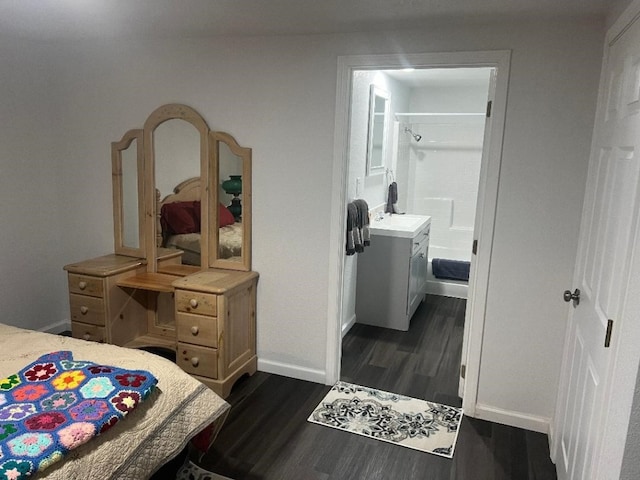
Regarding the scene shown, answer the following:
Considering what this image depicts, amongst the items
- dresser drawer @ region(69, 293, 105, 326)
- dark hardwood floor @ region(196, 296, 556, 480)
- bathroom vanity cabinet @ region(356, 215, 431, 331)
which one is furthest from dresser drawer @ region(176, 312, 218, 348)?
bathroom vanity cabinet @ region(356, 215, 431, 331)

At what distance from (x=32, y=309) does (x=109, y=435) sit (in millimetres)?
2489

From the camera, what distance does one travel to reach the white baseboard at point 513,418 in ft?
8.49

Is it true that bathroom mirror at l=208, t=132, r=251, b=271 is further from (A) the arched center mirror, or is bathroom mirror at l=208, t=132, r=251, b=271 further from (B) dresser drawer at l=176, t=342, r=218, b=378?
(B) dresser drawer at l=176, t=342, r=218, b=378

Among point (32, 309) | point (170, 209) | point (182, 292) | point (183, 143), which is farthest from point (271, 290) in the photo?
point (32, 309)

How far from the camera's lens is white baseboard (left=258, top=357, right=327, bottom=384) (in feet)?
10.0

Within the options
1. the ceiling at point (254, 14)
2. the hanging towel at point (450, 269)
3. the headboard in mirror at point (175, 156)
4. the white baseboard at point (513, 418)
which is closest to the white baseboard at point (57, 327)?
the headboard in mirror at point (175, 156)

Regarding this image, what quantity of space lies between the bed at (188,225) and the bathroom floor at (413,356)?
47.1 inches

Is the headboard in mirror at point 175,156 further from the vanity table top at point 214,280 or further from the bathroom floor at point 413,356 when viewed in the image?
the bathroom floor at point 413,356

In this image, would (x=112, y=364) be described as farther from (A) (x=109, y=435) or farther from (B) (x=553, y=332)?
(B) (x=553, y=332)

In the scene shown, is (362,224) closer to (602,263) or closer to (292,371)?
(292,371)

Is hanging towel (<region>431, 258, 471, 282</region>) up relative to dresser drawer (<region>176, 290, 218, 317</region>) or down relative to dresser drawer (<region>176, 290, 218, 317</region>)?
down

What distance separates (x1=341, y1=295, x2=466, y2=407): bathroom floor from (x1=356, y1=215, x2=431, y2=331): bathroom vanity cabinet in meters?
0.12

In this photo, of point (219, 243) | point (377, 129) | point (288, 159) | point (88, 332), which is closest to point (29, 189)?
point (88, 332)

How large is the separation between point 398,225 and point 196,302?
1971 millimetres
